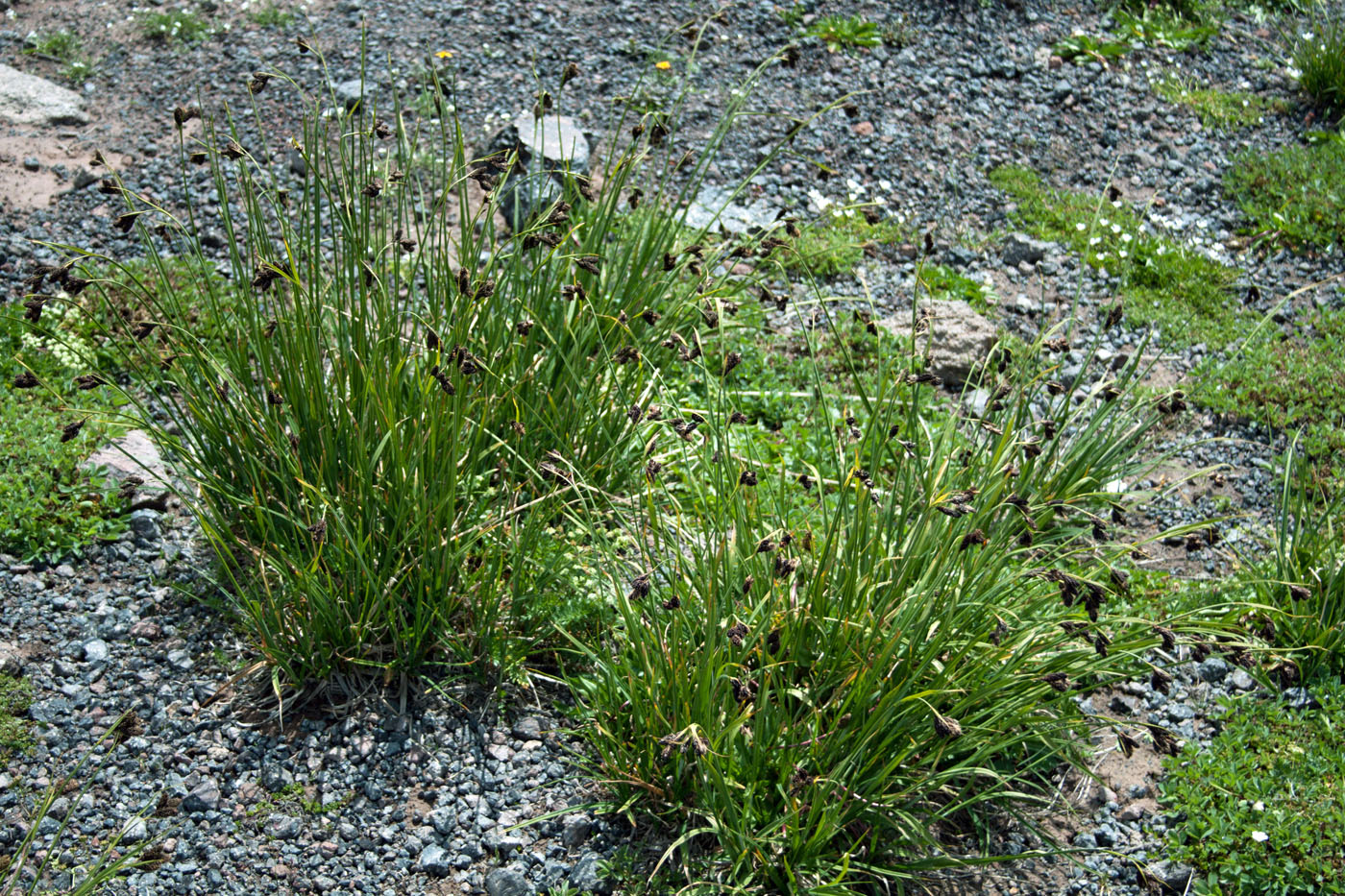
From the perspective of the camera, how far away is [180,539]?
376cm

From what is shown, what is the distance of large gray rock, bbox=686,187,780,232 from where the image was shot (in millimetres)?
5730

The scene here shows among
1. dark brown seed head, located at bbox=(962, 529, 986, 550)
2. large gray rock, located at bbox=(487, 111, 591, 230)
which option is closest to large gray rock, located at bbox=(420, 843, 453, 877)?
dark brown seed head, located at bbox=(962, 529, 986, 550)

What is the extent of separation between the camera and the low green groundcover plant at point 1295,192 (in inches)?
238

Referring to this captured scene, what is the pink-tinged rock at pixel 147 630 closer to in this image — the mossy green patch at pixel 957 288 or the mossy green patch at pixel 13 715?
the mossy green patch at pixel 13 715

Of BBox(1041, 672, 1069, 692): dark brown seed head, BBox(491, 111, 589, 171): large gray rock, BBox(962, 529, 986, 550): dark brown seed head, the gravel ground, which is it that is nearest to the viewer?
BBox(962, 529, 986, 550): dark brown seed head

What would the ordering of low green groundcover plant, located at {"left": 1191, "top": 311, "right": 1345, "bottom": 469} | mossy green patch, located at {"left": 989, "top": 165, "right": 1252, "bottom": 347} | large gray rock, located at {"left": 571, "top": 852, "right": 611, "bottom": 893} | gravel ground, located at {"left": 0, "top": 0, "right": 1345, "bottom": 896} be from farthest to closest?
mossy green patch, located at {"left": 989, "top": 165, "right": 1252, "bottom": 347}
low green groundcover plant, located at {"left": 1191, "top": 311, "right": 1345, "bottom": 469}
gravel ground, located at {"left": 0, "top": 0, "right": 1345, "bottom": 896}
large gray rock, located at {"left": 571, "top": 852, "right": 611, "bottom": 893}

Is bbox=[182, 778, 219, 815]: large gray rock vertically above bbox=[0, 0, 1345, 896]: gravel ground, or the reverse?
bbox=[0, 0, 1345, 896]: gravel ground

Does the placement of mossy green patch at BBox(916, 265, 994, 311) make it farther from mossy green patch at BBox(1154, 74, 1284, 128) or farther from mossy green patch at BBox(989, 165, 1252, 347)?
mossy green patch at BBox(1154, 74, 1284, 128)

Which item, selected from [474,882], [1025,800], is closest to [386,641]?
[474,882]

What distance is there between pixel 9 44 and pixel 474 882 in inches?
252

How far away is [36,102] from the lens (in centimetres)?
607

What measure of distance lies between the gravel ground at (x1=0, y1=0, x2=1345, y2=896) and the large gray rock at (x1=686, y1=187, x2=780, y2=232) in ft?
0.53

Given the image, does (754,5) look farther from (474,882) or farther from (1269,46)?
(474,882)

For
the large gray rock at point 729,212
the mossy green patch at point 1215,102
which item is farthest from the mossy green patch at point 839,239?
the mossy green patch at point 1215,102
